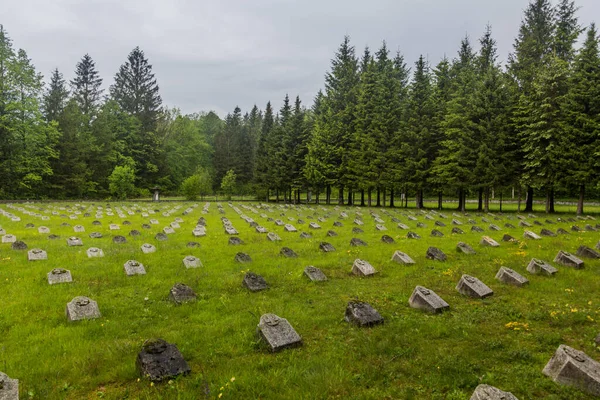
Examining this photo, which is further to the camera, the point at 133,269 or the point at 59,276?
the point at 133,269

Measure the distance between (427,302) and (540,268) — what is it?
4.29 m

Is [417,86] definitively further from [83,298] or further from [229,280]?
[83,298]

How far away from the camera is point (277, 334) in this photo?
5113 mm

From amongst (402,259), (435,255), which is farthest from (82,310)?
(435,255)

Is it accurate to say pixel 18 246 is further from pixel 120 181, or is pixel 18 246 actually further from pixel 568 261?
pixel 120 181

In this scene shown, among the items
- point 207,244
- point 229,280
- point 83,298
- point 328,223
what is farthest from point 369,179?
point 83,298

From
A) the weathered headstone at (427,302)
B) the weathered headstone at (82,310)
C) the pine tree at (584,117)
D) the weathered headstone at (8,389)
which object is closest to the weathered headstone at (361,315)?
the weathered headstone at (427,302)

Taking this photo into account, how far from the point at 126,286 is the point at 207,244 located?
15.6 feet

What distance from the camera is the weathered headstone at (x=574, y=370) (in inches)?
154

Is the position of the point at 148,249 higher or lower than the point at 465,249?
lower

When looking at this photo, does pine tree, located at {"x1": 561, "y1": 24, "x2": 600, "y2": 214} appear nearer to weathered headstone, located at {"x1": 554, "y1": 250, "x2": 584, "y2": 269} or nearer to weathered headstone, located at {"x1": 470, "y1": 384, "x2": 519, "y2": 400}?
weathered headstone, located at {"x1": 554, "y1": 250, "x2": 584, "y2": 269}

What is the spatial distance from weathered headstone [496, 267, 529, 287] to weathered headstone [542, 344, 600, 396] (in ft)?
13.1

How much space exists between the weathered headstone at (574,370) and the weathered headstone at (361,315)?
2257 mm

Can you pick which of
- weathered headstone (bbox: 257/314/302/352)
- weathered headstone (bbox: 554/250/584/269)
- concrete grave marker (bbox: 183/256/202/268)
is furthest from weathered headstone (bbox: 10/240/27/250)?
weathered headstone (bbox: 554/250/584/269)
